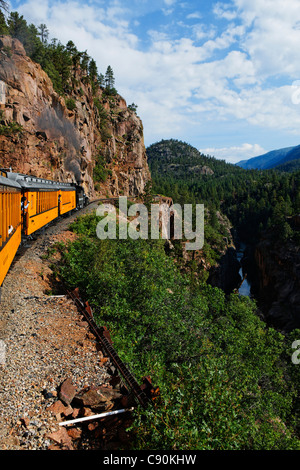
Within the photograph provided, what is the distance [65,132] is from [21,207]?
3451 centimetres

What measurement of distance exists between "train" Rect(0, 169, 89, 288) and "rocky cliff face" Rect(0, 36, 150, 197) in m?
11.3

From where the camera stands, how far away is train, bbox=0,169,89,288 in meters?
8.23

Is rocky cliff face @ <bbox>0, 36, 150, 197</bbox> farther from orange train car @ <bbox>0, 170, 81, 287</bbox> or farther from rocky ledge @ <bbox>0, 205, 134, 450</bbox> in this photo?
rocky ledge @ <bbox>0, 205, 134, 450</bbox>

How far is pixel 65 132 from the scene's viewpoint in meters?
41.9

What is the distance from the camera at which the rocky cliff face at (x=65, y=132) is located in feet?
93.7

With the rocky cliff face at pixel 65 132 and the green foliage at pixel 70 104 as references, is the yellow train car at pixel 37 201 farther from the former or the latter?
the green foliage at pixel 70 104

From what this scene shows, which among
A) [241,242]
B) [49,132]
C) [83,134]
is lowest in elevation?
[241,242]

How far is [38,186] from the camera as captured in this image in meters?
14.3

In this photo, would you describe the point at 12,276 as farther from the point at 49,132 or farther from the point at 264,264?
the point at 264,264

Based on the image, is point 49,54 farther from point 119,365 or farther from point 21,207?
point 119,365

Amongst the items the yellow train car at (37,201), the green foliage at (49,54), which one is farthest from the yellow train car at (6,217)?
the green foliage at (49,54)

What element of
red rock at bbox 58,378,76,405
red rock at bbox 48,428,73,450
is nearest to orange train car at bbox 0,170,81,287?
red rock at bbox 58,378,76,405
